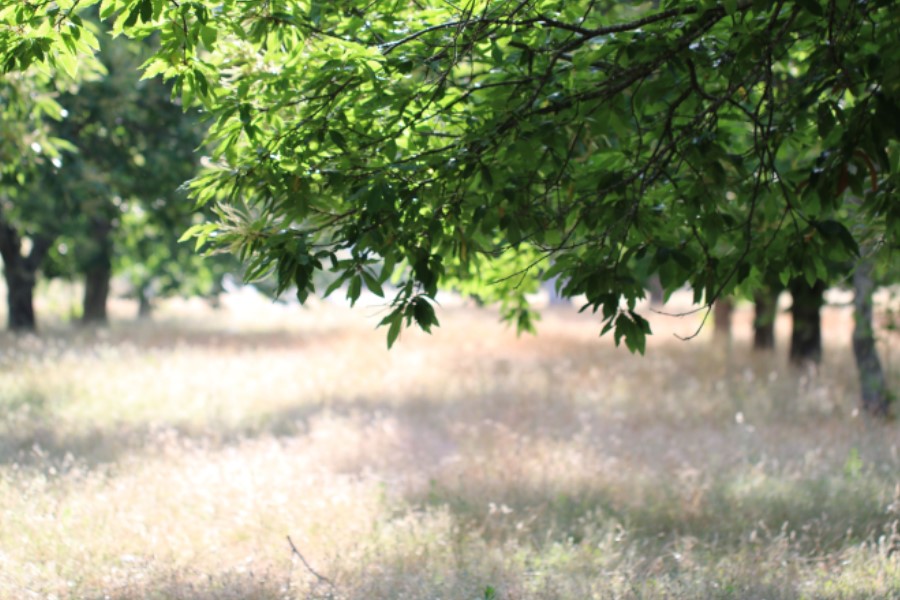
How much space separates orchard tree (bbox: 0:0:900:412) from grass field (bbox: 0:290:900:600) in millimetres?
831

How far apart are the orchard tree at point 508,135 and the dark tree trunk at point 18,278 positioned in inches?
624

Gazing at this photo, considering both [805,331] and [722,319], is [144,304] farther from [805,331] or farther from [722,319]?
[805,331]

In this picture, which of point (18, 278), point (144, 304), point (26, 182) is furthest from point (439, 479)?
point (144, 304)

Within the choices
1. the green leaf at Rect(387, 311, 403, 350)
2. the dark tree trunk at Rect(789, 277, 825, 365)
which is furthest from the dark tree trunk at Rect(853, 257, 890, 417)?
the green leaf at Rect(387, 311, 403, 350)

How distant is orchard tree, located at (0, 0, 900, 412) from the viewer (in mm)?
3967

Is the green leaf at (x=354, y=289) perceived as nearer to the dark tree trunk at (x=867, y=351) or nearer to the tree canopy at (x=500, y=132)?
the tree canopy at (x=500, y=132)

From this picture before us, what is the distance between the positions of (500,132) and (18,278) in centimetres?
1713

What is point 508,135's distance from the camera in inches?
172

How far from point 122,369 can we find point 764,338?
11364 millimetres

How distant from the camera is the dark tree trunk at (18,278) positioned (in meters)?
18.5

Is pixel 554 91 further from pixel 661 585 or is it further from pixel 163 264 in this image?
pixel 163 264

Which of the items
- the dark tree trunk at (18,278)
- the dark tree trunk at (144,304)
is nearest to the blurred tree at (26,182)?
the dark tree trunk at (18,278)

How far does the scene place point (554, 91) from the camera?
4.56m

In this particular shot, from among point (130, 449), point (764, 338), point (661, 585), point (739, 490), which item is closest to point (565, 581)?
point (661, 585)
